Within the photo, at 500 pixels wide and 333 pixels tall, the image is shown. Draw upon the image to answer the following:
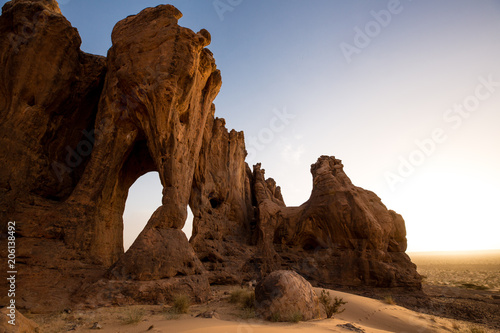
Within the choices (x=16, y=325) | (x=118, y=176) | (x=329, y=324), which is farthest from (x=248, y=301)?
(x=118, y=176)

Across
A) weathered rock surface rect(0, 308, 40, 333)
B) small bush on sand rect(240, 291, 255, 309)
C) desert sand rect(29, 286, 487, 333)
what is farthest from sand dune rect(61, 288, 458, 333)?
small bush on sand rect(240, 291, 255, 309)

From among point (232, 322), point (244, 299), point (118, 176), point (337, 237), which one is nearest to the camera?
point (232, 322)

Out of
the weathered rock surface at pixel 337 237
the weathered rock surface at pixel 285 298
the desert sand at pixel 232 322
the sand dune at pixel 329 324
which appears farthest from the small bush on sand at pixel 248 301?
the weathered rock surface at pixel 337 237

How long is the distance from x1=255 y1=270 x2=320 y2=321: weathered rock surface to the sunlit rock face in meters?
3.08

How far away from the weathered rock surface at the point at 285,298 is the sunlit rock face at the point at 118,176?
3076 mm

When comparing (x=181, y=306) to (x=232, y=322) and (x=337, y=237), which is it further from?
(x=337, y=237)

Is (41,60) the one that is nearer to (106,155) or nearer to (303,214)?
(106,155)

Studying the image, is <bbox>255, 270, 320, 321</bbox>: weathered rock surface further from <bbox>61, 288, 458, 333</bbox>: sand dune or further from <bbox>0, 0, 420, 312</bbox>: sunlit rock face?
<bbox>0, 0, 420, 312</bbox>: sunlit rock face

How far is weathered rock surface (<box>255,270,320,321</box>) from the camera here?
5719mm

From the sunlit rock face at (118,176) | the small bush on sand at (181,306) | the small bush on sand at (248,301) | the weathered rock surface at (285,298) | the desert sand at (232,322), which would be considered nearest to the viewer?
the desert sand at (232,322)

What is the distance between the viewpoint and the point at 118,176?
1229 centimetres

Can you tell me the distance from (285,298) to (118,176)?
31.5 ft

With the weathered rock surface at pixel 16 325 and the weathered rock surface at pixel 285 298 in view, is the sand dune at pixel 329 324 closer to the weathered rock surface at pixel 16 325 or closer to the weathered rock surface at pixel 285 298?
the weathered rock surface at pixel 285 298

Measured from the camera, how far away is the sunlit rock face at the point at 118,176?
333 inches
